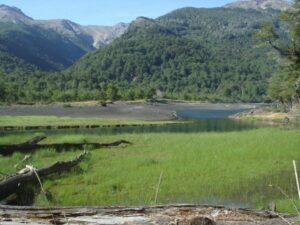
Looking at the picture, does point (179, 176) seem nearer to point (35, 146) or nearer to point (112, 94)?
point (35, 146)

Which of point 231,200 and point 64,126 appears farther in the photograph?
point 64,126

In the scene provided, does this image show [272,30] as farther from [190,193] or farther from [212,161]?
[190,193]

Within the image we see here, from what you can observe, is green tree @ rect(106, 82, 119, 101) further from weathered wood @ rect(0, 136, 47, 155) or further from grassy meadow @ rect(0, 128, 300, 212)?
weathered wood @ rect(0, 136, 47, 155)

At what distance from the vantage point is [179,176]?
2127cm

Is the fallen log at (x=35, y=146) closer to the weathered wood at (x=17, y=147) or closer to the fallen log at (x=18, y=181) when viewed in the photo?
the weathered wood at (x=17, y=147)

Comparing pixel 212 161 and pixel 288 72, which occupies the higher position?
pixel 288 72

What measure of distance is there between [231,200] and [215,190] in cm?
184

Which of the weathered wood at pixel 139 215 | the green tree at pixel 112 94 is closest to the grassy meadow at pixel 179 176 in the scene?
the weathered wood at pixel 139 215

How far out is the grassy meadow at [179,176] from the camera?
1667 centimetres

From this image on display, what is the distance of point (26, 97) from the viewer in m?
164

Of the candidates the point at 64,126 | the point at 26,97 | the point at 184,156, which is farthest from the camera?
the point at 26,97

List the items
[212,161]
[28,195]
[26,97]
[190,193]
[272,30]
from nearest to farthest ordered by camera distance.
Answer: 1. [28,195]
2. [190,193]
3. [212,161]
4. [272,30]
5. [26,97]

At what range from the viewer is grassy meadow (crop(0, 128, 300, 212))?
1667cm

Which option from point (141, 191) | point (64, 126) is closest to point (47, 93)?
point (64, 126)
